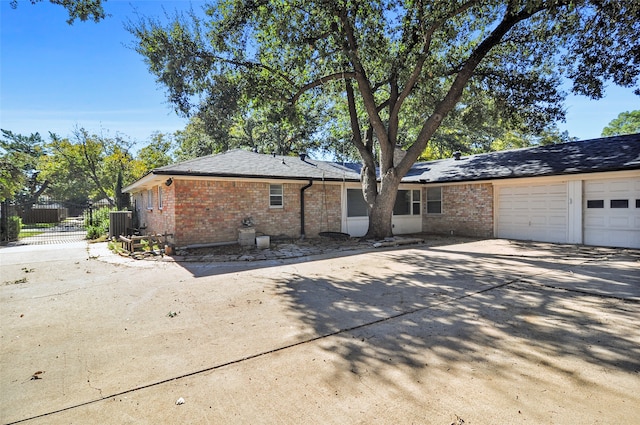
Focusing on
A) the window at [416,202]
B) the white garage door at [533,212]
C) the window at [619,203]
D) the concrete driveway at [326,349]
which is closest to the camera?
the concrete driveway at [326,349]

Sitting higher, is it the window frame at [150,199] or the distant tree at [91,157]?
the distant tree at [91,157]

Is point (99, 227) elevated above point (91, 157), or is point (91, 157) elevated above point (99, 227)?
point (91, 157)

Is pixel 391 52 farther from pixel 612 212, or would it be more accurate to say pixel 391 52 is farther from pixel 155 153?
pixel 155 153

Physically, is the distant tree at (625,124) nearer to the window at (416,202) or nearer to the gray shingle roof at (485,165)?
the gray shingle roof at (485,165)

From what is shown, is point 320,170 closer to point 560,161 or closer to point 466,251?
point 466,251

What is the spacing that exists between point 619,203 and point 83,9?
16.6 m

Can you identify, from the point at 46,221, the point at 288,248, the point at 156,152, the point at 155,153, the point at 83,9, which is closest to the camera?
the point at 83,9

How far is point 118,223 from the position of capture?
14.0m

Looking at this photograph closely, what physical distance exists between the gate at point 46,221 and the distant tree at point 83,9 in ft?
34.0

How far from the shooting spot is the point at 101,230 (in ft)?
51.2

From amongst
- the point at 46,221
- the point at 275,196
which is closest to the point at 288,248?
the point at 275,196

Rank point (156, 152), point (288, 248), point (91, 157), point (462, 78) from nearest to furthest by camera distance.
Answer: point (288, 248) → point (462, 78) → point (91, 157) → point (156, 152)

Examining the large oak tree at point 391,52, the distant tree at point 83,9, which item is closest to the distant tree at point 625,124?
the large oak tree at point 391,52

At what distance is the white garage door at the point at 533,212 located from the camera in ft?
36.9
